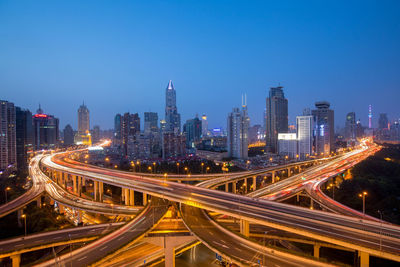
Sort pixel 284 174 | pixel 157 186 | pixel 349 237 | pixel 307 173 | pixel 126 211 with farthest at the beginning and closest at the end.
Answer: pixel 284 174, pixel 307 173, pixel 157 186, pixel 126 211, pixel 349 237

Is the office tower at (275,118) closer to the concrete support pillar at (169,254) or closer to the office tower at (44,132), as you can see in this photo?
the office tower at (44,132)

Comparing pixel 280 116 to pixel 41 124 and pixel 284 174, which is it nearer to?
pixel 284 174

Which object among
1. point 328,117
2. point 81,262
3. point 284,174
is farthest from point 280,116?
point 81,262

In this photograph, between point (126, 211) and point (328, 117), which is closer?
point (126, 211)

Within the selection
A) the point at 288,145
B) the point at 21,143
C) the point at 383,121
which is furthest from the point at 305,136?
the point at 383,121

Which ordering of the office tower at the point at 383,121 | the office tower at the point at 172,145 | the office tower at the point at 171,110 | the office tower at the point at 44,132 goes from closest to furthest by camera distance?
the office tower at the point at 172,145 < the office tower at the point at 44,132 < the office tower at the point at 171,110 < the office tower at the point at 383,121

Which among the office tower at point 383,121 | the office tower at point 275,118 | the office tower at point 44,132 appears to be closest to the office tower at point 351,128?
the office tower at point 383,121

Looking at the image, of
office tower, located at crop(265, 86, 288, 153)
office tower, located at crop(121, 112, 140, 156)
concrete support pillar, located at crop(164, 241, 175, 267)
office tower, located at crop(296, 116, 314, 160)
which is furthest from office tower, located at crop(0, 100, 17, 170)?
office tower, located at crop(265, 86, 288, 153)
